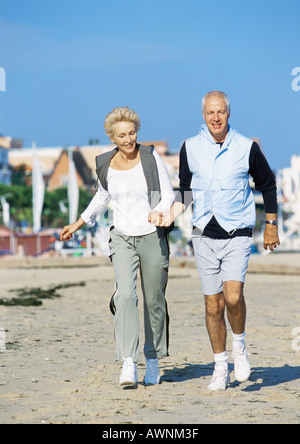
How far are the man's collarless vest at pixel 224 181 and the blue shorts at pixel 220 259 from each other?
97 millimetres

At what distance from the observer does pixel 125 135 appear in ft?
20.2

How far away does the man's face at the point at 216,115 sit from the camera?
Result: 605 centimetres

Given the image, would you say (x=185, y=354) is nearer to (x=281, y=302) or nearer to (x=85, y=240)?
(x=281, y=302)

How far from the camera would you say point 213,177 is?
19.9 feet

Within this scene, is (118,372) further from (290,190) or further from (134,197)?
(290,190)

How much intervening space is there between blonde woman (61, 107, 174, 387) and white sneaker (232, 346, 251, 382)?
60 centimetres

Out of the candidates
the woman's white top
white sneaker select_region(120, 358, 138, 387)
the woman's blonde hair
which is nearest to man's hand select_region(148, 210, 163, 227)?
the woman's white top

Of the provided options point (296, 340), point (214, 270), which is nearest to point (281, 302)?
point (296, 340)

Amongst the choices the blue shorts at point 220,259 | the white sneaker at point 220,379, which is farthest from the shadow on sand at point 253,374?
the blue shorts at point 220,259

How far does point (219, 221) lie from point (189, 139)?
1.86ft

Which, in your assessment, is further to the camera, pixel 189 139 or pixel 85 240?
pixel 85 240

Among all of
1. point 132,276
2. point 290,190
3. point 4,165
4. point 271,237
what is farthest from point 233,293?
point 290,190

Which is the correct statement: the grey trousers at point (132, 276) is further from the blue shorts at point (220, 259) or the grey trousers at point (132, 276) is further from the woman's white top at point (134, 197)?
the blue shorts at point (220, 259)

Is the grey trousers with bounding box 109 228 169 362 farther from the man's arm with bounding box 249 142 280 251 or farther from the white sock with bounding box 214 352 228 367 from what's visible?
the man's arm with bounding box 249 142 280 251
